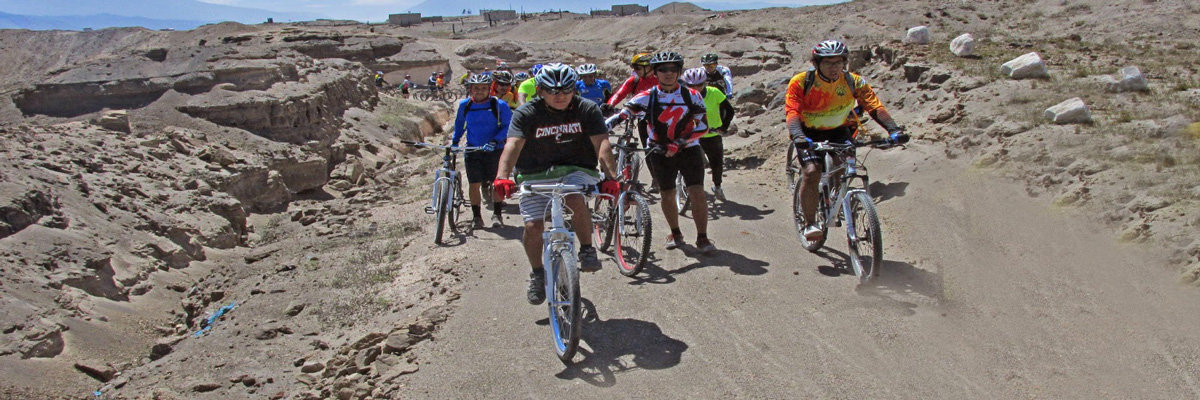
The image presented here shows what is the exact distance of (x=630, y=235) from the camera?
265 inches

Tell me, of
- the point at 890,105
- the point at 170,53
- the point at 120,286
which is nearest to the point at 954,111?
the point at 890,105

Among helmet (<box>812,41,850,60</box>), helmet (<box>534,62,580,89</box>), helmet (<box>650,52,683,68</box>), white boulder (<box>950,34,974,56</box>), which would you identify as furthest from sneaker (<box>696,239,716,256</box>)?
white boulder (<box>950,34,974,56</box>)

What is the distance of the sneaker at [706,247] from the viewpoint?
7.01 metres

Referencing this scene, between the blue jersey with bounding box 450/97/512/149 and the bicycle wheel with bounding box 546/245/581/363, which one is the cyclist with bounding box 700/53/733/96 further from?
the bicycle wheel with bounding box 546/245/581/363

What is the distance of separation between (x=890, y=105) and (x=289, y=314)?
894cm

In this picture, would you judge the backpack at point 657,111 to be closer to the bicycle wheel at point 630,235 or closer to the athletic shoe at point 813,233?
the bicycle wheel at point 630,235

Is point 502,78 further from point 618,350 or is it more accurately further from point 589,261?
point 618,350

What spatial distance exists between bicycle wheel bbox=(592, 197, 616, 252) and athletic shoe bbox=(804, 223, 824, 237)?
1.58m

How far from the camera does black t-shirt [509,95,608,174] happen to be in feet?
17.1

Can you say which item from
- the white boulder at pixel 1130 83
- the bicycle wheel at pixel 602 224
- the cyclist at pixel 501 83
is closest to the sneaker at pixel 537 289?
the bicycle wheel at pixel 602 224

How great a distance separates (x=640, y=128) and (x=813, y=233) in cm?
199

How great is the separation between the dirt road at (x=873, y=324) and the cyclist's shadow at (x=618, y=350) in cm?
2

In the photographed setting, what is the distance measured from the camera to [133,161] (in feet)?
37.6

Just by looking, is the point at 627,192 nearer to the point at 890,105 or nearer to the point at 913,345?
the point at 913,345
